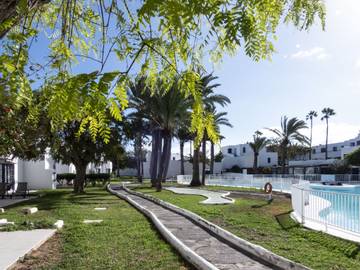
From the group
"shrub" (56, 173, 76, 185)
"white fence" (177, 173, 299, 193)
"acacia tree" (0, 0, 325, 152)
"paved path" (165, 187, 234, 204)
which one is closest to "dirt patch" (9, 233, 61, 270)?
"acacia tree" (0, 0, 325, 152)

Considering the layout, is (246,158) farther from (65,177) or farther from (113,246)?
(113,246)

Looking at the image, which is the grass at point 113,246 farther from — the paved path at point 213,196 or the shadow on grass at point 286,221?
the paved path at point 213,196

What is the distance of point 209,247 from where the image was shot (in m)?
9.45

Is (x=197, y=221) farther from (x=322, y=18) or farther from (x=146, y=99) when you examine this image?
(x=146, y=99)

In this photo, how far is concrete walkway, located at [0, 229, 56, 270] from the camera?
8.37m

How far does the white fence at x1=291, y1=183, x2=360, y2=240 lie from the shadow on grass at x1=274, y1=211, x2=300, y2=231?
0.30 m

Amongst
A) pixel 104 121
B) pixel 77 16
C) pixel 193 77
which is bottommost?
pixel 104 121

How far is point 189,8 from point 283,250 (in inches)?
319

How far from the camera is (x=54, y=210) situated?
18.0m

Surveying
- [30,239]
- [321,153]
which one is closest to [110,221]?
[30,239]

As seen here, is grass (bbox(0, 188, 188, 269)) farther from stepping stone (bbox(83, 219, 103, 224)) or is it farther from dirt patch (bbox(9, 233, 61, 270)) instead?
stepping stone (bbox(83, 219, 103, 224))

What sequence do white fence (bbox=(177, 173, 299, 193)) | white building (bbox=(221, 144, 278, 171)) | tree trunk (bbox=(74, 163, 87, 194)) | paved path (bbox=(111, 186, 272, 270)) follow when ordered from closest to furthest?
paved path (bbox=(111, 186, 272, 270)) < white fence (bbox=(177, 173, 299, 193)) < tree trunk (bbox=(74, 163, 87, 194)) < white building (bbox=(221, 144, 278, 171))

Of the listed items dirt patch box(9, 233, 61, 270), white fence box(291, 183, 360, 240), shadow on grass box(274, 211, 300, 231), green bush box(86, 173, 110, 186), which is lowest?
green bush box(86, 173, 110, 186)

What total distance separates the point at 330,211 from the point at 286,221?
2250 millimetres
